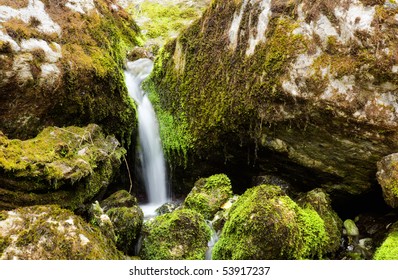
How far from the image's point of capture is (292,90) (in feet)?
16.0

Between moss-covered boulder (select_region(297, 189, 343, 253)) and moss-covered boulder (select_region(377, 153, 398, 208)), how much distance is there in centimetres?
79

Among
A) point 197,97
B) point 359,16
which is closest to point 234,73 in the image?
point 197,97

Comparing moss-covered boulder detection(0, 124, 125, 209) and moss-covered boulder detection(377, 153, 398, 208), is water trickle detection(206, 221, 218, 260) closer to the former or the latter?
moss-covered boulder detection(0, 124, 125, 209)

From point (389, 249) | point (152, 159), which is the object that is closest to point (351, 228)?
point (389, 249)

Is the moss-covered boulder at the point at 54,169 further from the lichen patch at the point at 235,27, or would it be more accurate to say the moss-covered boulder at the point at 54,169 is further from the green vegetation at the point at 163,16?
the green vegetation at the point at 163,16

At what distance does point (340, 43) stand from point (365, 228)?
2.59m

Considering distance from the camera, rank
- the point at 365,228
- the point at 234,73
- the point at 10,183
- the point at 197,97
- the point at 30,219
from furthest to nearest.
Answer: the point at 197,97
the point at 234,73
the point at 365,228
the point at 10,183
the point at 30,219

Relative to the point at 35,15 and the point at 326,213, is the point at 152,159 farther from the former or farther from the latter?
the point at 326,213

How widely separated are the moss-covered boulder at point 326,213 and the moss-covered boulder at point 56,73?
333cm

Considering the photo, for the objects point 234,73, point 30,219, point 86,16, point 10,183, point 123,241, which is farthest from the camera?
point 86,16

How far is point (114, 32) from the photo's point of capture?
8.56 metres

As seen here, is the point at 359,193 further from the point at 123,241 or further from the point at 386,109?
the point at 123,241

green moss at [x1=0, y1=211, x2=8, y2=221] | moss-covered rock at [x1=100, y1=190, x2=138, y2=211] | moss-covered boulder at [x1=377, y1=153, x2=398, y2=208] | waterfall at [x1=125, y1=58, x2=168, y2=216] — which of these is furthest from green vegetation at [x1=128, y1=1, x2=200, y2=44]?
green moss at [x1=0, y1=211, x2=8, y2=221]

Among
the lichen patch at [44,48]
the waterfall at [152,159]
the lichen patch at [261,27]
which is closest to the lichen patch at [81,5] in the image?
the lichen patch at [44,48]
